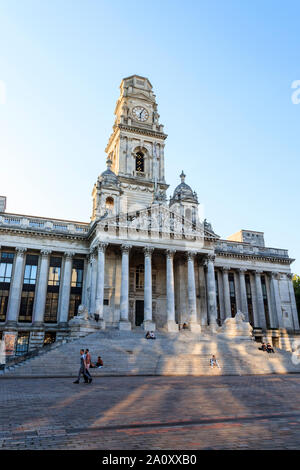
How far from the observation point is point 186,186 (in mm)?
52125

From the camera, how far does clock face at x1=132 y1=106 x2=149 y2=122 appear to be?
5733cm

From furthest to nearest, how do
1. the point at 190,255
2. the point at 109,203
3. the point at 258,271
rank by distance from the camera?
the point at 258,271, the point at 109,203, the point at 190,255

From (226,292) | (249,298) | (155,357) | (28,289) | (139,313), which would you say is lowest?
(155,357)

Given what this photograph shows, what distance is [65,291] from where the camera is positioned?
141ft

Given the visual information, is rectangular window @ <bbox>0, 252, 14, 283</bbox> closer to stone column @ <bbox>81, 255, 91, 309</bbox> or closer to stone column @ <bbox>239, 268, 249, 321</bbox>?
stone column @ <bbox>81, 255, 91, 309</bbox>

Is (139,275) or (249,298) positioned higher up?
(139,275)

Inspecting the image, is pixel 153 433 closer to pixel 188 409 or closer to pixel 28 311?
pixel 188 409

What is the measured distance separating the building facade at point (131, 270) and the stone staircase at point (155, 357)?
497 cm

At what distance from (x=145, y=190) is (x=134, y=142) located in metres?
8.79

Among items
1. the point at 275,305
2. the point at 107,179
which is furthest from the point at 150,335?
the point at 275,305

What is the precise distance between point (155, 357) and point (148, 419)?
19503 millimetres

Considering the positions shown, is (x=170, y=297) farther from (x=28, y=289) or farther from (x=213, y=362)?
(x=28, y=289)

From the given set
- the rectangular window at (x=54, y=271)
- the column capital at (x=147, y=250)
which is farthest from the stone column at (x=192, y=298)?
the rectangular window at (x=54, y=271)

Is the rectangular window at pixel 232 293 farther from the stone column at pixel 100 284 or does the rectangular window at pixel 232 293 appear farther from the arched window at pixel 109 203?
the stone column at pixel 100 284
